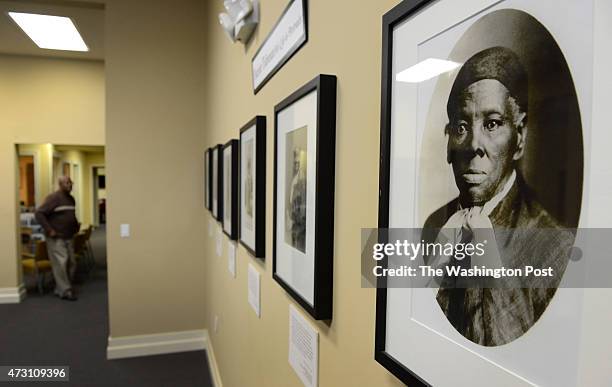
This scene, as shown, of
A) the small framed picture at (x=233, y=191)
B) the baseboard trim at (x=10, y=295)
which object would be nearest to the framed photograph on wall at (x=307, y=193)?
the small framed picture at (x=233, y=191)

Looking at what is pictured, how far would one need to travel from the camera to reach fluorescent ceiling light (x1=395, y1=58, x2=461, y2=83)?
1.58 ft

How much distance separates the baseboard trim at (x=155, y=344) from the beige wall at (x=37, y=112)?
105 inches

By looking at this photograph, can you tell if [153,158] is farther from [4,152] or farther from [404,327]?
[404,327]

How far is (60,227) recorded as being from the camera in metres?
5.31

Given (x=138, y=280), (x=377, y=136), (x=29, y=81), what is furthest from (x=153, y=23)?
(x=377, y=136)

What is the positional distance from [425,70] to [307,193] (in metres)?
0.50

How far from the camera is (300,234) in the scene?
102cm

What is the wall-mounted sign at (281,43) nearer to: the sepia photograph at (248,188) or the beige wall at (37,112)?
the sepia photograph at (248,188)

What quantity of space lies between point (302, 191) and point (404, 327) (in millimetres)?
504

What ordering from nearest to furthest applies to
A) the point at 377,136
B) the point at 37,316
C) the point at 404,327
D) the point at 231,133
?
the point at 404,327 → the point at 377,136 → the point at 231,133 → the point at 37,316

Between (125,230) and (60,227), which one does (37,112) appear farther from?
(125,230)

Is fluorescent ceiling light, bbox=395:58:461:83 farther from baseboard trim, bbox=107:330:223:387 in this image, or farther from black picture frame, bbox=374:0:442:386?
baseboard trim, bbox=107:330:223:387

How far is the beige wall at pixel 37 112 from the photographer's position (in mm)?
5074

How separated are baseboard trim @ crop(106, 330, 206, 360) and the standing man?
2271 mm
